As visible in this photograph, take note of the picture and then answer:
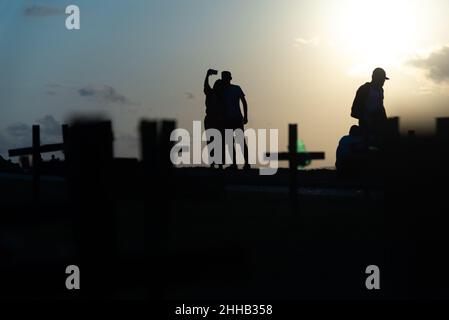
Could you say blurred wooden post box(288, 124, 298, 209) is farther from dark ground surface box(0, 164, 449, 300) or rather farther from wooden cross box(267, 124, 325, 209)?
dark ground surface box(0, 164, 449, 300)

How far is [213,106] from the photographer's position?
68.4ft

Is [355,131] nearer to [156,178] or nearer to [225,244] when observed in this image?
[225,244]

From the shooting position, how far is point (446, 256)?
34.9 feet

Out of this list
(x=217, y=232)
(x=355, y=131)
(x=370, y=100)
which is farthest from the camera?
(x=370, y=100)

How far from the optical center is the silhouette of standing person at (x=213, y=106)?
67.2ft

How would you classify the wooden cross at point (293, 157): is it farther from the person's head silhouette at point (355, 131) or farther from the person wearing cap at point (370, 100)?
the person wearing cap at point (370, 100)

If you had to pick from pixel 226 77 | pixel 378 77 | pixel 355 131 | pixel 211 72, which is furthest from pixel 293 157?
pixel 211 72

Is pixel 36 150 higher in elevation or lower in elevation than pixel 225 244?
higher

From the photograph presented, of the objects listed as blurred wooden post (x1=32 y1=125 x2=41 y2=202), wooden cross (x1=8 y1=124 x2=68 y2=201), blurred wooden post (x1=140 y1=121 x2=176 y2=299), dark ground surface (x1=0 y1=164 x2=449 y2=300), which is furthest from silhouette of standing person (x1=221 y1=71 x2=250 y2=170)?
blurred wooden post (x1=140 y1=121 x2=176 y2=299)

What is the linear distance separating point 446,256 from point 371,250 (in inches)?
41.5

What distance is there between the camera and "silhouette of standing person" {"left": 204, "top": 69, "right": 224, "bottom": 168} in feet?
67.2

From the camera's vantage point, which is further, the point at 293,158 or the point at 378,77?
the point at 378,77

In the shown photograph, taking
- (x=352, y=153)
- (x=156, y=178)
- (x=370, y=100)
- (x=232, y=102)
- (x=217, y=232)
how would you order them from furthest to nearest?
1. (x=232, y=102)
2. (x=370, y=100)
3. (x=352, y=153)
4. (x=217, y=232)
5. (x=156, y=178)

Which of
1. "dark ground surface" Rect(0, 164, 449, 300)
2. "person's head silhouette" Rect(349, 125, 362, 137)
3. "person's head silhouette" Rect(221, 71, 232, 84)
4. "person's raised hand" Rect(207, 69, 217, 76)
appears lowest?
"dark ground surface" Rect(0, 164, 449, 300)
